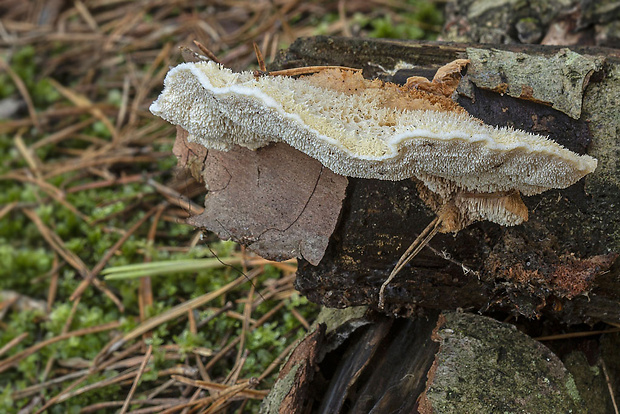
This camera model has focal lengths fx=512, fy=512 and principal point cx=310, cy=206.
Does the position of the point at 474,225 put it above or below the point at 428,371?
above

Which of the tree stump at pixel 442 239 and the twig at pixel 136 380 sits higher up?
the tree stump at pixel 442 239

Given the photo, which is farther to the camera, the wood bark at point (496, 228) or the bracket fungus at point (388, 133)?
the wood bark at point (496, 228)

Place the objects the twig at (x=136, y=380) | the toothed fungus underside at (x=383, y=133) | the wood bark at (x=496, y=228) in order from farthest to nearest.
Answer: the twig at (x=136, y=380) → the wood bark at (x=496, y=228) → the toothed fungus underside at (x=383, y=133)

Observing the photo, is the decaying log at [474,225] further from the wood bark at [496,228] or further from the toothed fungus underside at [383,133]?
the toothed fungus underside at [383,133]

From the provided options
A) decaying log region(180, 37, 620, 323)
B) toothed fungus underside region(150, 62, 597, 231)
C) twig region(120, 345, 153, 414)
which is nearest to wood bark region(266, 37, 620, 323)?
decaying log region(180, 37, 620, 323)

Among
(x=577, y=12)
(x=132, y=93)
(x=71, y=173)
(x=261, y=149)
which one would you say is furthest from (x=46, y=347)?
(x=577, y=12)

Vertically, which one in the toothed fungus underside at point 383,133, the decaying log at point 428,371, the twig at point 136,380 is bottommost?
the twig at point 136,380

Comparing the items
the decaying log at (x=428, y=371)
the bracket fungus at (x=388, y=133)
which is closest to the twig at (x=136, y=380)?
the decaying log at (x=428, y=371)

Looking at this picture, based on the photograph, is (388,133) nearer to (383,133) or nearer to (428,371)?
(383,133)

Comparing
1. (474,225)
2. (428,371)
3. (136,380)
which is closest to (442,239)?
(474,225)
